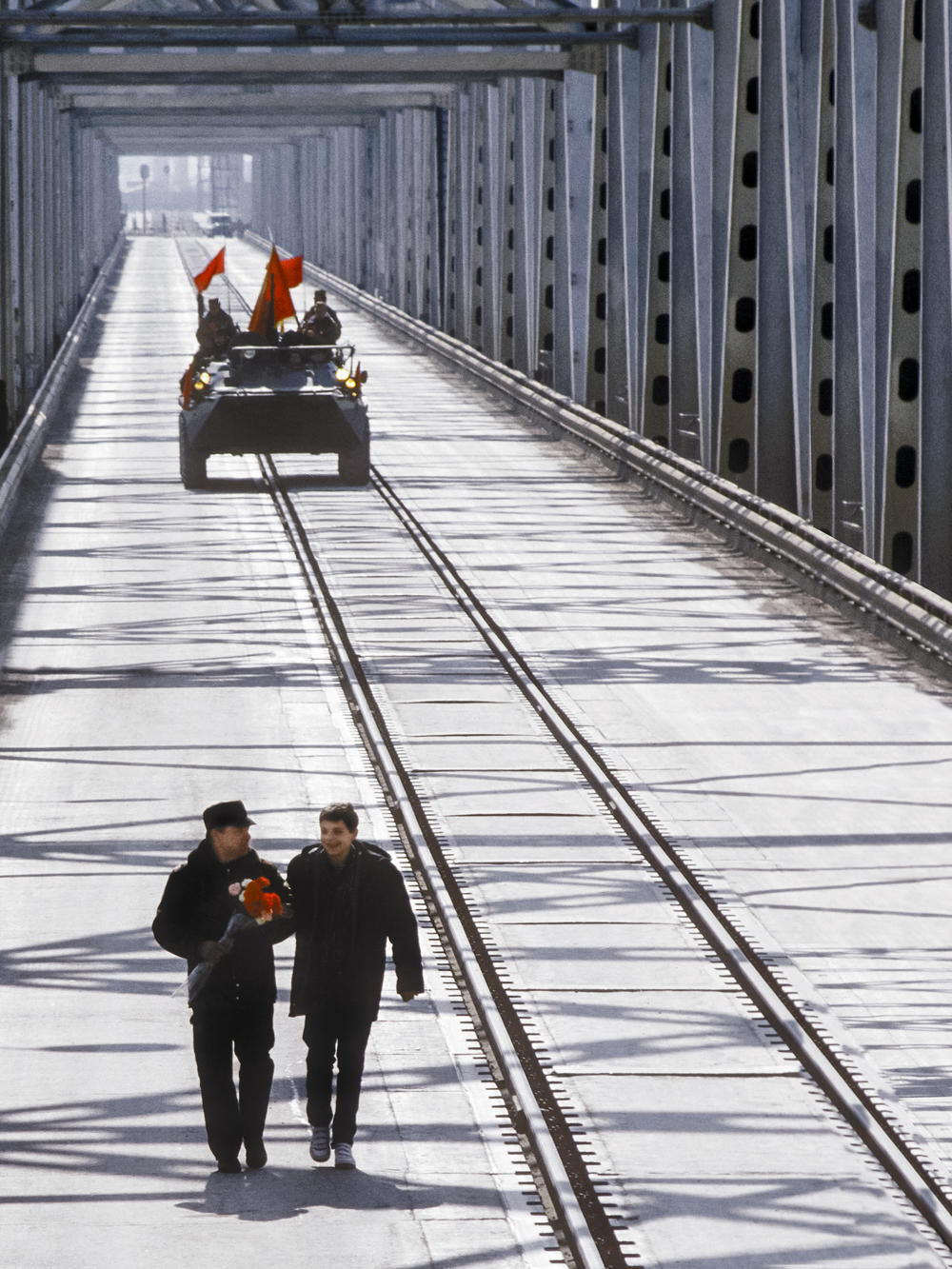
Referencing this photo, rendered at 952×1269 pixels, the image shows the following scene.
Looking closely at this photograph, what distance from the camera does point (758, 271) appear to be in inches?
1045

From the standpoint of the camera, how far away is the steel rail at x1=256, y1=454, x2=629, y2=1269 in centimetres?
830

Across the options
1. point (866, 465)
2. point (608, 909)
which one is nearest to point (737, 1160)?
point (608, 909)

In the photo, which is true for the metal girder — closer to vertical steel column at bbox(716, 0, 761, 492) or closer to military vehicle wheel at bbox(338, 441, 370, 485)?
military vehicle wheel at bbox(338, 441, 370, 485)

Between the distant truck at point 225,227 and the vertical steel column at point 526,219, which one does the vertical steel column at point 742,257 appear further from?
the distant truck at point 225,227

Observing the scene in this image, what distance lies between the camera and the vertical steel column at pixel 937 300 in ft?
62.3

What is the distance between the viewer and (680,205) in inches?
1211

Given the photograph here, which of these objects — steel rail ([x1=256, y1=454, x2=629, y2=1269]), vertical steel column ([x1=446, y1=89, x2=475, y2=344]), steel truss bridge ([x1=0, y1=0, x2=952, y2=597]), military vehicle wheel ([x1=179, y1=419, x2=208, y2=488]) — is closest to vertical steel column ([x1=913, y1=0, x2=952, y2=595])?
steel truss bridge ([x1=0, y1=0, x2=952, y2=597])

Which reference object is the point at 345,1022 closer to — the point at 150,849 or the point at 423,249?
the point at 150,849

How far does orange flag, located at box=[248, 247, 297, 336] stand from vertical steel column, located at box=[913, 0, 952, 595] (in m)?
11.2

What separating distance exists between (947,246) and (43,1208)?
13.0 metres

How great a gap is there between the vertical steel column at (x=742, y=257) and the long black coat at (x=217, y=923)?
61.7 feet

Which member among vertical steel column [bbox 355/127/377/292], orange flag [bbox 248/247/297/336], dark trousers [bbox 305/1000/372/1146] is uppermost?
vertical steel column [bbox 355/127/377/292]

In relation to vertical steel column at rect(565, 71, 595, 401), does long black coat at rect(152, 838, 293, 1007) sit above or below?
below

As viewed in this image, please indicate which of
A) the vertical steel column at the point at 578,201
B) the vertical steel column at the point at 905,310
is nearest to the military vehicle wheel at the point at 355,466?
the vertical steel column at the point at 578,201
